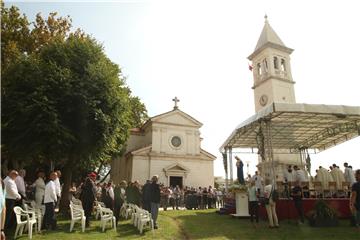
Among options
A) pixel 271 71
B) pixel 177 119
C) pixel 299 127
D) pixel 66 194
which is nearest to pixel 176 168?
pixel 177 119

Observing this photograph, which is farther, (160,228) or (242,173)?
(242,173)

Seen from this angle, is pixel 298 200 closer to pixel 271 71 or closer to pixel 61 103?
pixel 61 103

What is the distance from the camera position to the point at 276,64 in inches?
1300

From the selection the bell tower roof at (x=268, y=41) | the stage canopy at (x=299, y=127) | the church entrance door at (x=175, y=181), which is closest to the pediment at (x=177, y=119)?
the church entrance door at (x=175, y=181)

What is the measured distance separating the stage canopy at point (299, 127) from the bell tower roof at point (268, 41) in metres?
15.4

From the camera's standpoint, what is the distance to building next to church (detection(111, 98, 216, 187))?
30.8 m

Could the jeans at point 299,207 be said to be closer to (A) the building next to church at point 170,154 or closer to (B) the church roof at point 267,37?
(A) the building next to church at point 170,154

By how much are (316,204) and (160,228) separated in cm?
561

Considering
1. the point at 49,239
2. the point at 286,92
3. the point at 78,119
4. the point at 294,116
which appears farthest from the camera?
the point at 286,92

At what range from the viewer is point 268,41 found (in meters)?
33.1

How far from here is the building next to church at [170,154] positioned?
1211 inches

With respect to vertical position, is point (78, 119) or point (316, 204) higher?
point (78, 119)

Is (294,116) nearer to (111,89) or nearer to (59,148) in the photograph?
(111,89)

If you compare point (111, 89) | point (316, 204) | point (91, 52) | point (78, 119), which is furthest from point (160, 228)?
point (91, 52)
